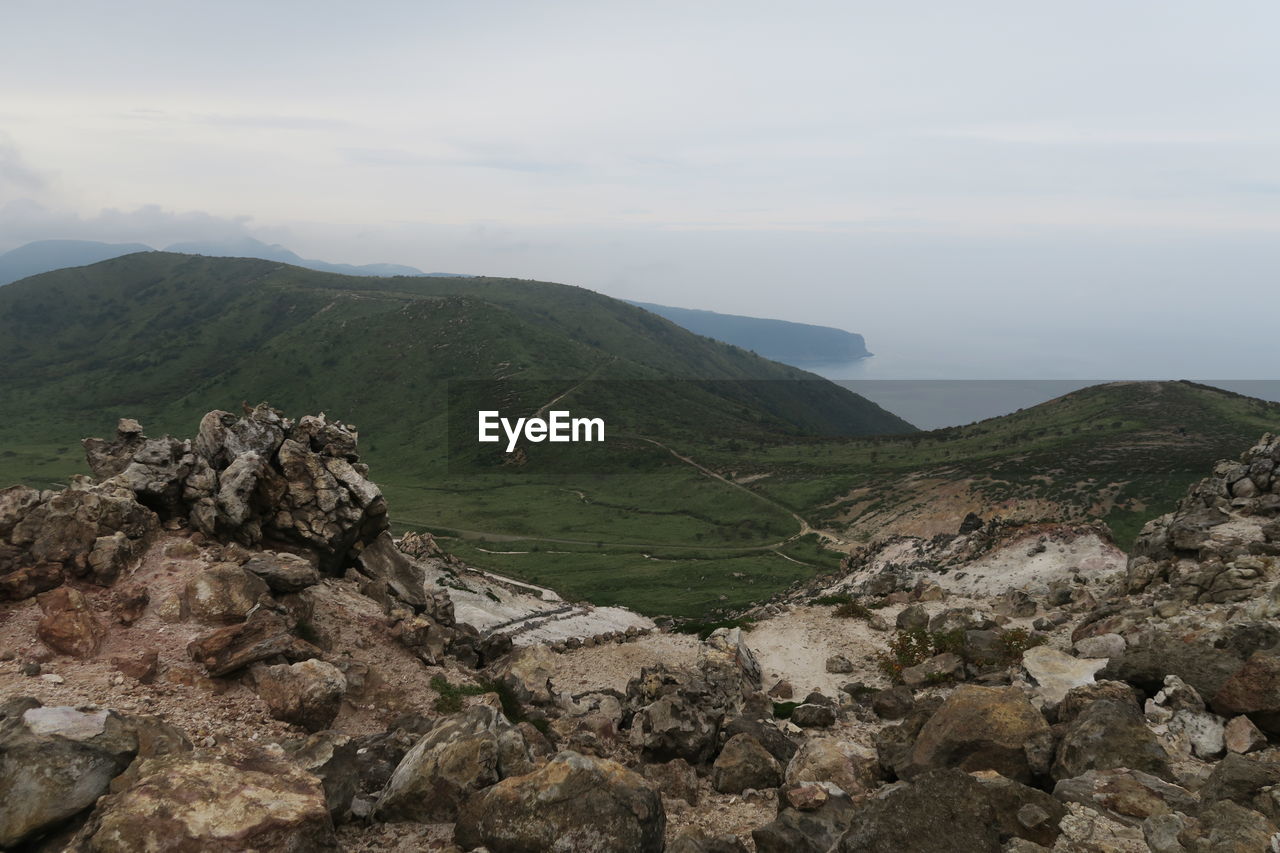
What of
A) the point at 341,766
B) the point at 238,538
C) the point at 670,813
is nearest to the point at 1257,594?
the point at 670,813

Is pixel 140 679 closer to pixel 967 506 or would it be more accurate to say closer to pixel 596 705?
pixel 596 705

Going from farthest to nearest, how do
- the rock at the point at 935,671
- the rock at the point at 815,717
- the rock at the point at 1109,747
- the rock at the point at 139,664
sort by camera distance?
the rock at the point at 935,671 < the rock at the point at 815,717 < the rock at the point at 139,664 < the rock at the point at 1109,747

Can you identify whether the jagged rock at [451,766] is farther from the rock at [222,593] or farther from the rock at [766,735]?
the rock at [222,593]

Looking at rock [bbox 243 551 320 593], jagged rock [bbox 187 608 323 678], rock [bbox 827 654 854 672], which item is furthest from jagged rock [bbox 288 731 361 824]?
rock [bbox 827 654 854 672]

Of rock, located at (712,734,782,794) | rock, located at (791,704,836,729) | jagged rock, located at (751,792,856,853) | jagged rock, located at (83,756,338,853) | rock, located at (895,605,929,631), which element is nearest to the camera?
jagged rock, located at (83,756,338,853)

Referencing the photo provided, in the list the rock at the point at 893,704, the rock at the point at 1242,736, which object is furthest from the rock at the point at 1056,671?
the rock at the point at 1242,736

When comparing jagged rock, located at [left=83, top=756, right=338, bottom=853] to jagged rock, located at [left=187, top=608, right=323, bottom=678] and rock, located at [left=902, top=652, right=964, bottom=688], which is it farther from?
rock, located at [left=902, top=652, right=964, bottom=688]
